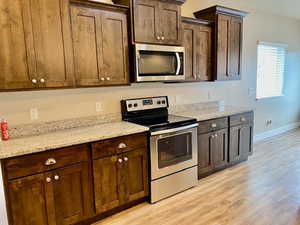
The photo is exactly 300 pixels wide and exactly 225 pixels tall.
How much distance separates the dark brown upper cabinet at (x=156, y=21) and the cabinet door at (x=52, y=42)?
0.79 meters

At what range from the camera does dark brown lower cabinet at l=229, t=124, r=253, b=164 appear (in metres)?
3.70

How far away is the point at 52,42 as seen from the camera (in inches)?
88.6

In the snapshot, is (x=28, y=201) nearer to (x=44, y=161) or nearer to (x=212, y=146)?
(x=44, y=161)

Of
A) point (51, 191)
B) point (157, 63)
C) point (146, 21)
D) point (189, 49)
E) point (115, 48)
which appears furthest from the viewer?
point (189, 49)

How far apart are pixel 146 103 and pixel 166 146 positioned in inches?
28.6

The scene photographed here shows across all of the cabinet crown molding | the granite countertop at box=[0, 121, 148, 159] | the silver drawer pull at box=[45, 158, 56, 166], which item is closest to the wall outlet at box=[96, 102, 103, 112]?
the granite countertop at box=[0, 121, 148, 159]

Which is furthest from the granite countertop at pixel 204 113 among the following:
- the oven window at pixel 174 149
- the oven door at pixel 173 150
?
the oven window at pixel 174 149

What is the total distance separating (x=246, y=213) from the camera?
2543 millimetres

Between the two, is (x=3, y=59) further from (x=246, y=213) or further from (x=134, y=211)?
(x=246, y=213)

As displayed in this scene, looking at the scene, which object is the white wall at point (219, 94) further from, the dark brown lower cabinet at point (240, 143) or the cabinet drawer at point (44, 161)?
the dark brown lower cabinet at point (240, 143)

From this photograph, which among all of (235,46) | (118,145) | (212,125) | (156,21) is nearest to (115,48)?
(156,21)

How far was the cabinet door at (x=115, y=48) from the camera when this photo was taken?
2609 millimetres

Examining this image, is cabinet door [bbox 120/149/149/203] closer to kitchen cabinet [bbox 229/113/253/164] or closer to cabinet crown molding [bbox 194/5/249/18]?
kitchen cabinet [bbox 229/113/253/164]

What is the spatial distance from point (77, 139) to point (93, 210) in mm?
785
